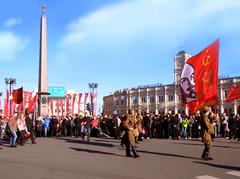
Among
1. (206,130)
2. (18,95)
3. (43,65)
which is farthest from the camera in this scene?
(43,65)

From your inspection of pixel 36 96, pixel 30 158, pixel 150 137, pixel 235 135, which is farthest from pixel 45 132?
pixel 30 158

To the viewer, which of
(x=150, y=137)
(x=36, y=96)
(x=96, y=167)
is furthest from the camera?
(x=36, y=96)

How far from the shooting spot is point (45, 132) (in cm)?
2936

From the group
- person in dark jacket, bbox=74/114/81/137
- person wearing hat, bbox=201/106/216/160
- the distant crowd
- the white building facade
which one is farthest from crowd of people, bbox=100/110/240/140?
the white building facade

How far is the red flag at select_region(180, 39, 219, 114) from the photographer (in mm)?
16562

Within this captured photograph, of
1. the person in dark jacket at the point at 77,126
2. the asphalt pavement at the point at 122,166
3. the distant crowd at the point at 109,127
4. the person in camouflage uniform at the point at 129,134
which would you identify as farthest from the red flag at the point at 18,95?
the person in camouflage uniform at the point at 129,134

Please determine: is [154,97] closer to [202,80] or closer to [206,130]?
[202,80]

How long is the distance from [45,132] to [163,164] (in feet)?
60.1

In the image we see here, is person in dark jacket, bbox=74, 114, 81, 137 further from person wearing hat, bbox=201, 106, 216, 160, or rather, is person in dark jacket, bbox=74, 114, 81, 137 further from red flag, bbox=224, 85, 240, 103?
person wearing hat, bbox=201, 106, 216, 160

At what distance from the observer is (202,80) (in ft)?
56.2

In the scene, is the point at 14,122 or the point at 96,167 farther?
the point at 14,122

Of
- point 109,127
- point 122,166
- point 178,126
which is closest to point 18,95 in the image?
point 109,127

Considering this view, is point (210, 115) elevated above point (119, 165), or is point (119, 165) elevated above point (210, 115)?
point (210, 115)

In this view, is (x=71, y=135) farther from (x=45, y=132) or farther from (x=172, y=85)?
(x=172, y=85)
